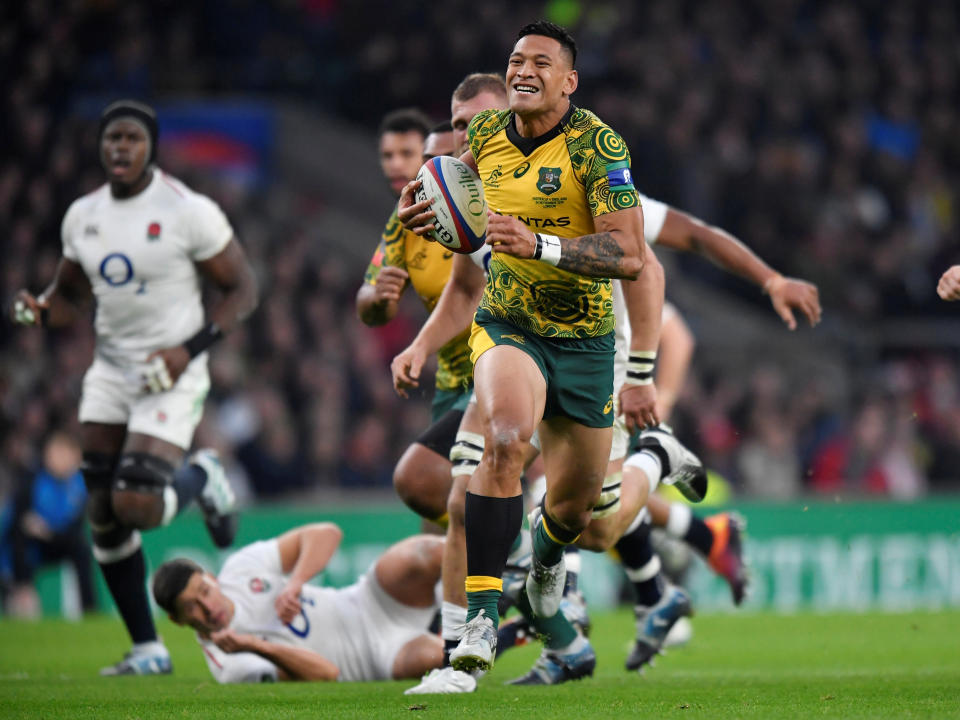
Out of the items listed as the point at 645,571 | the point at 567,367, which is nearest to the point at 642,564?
the point at 645,571

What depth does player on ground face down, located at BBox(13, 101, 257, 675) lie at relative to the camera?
8.37 m

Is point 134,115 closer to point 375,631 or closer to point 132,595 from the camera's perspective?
point 132,595

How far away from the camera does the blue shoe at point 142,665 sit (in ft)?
26.8

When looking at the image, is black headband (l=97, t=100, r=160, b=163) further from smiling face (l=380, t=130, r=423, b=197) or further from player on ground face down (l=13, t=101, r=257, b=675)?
smiling face (l=380, t=130, r=423, b=197)

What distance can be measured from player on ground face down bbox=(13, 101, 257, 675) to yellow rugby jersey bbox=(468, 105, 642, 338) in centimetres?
285

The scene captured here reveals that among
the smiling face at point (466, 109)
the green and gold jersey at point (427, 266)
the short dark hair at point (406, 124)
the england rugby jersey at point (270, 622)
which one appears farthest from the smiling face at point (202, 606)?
the short dark hair at point (406, 124)

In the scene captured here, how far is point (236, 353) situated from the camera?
15.5m

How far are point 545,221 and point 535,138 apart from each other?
354 mm

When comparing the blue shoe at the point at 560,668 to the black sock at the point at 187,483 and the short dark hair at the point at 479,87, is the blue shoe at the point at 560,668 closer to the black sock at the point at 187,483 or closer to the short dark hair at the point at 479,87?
the black sock at the point at 187,483

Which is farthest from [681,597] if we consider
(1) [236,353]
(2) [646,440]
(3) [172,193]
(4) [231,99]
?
(4) [231,99]

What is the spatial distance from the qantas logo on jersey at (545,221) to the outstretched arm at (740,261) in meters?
1.76

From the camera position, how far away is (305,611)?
791cm

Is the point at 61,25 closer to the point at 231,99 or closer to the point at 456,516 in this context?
the point at 231,99

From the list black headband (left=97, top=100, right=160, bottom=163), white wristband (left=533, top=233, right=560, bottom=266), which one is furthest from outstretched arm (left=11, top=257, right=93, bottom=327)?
white wristband (left=533, top=233, right=560, bottom=266)
